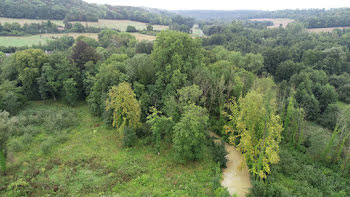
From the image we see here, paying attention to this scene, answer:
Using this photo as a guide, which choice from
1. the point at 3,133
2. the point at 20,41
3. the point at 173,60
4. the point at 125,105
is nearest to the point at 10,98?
the point at 3,133

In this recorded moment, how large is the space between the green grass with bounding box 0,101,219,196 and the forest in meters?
0.11

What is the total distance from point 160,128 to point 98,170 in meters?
8.22

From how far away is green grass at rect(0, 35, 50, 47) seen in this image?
210ft

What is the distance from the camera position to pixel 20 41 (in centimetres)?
6756

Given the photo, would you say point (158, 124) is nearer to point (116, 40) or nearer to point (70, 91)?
point (70, 91)

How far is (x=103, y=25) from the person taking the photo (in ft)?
336

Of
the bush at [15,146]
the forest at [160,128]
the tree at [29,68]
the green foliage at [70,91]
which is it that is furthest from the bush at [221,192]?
the tree at [29,68]

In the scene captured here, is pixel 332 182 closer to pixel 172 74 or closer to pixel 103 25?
pixel 172 74

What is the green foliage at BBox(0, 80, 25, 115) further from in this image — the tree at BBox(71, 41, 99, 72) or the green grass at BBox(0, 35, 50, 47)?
the green grass at BBox(0, 35, 50, 47)

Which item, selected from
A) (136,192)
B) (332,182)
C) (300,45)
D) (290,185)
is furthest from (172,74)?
(300,45)

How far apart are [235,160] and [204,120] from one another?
7.16m

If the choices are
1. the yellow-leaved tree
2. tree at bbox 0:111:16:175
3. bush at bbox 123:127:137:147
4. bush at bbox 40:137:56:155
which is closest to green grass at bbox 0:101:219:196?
bush at bbox 40:137:56:155

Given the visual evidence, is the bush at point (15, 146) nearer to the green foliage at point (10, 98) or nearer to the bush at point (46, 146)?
the bush at point (46, 146)

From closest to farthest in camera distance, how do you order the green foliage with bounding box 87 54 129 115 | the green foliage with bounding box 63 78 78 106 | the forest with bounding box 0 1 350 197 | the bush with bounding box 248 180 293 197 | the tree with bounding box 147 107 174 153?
1. the bush with bounding box 248 180 293 197
2. the forest with bounding box 0 1 350 197
3. the tree with bounding box 147 107 174 153
4. the green foliage with bounding box 87 54 129 115
5. the green foliage with bounding box 63 78 78 106
